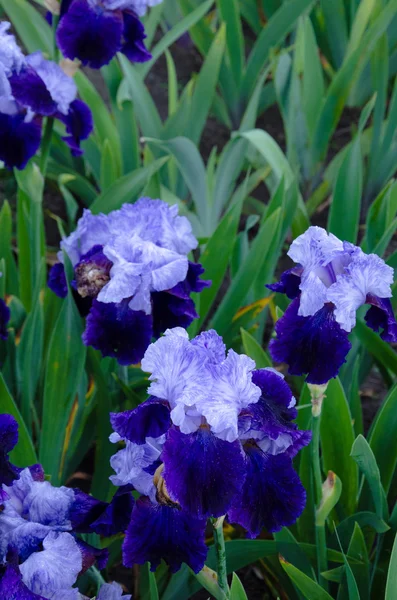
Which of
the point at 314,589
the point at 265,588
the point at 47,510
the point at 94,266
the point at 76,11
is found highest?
the point at 76,11

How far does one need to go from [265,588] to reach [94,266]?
80cm

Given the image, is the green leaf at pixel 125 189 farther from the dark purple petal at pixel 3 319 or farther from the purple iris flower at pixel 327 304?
the purple iris flower at pixel 327 304

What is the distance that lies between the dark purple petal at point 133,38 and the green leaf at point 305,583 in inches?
39.9

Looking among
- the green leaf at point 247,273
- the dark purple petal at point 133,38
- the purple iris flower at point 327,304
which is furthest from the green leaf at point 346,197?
the purple iris flower at point 327,304

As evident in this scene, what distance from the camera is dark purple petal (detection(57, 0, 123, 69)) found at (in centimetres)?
139

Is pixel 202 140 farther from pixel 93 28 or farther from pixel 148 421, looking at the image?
pixel 148 421

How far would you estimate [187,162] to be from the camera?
185cm

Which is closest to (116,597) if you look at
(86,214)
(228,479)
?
(228,479)

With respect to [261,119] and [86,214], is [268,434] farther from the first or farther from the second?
[261,119]

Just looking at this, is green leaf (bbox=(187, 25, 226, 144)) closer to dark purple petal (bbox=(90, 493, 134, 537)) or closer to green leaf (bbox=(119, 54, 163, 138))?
green leaf (bbox=(119, 54, 163, 138))

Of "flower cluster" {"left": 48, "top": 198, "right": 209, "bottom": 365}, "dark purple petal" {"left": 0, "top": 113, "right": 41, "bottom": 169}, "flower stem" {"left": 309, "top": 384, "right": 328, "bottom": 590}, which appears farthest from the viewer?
"dark purple petal" {"left": 0, "top": 113, "right": 41, "bottom": 169}

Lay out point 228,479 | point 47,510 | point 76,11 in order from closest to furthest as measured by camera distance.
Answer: point 228,479 → point 47,510 → point 76,11

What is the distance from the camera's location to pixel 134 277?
1112 millimetres

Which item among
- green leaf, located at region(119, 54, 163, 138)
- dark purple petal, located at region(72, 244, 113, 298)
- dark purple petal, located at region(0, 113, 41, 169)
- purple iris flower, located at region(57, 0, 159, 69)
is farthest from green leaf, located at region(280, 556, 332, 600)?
green leaf, located at region(119, 54, 163, 138)
